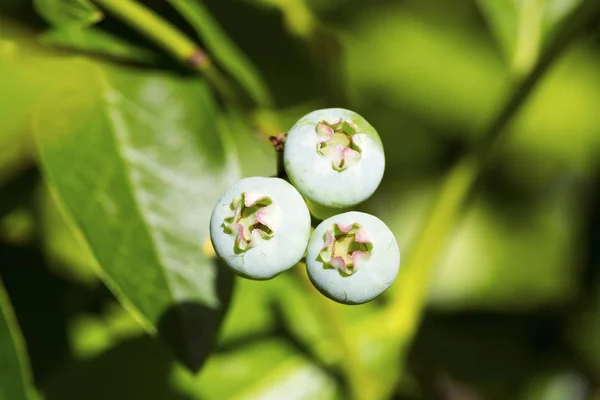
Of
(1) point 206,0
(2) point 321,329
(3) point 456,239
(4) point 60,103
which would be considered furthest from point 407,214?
(4) point 60,103

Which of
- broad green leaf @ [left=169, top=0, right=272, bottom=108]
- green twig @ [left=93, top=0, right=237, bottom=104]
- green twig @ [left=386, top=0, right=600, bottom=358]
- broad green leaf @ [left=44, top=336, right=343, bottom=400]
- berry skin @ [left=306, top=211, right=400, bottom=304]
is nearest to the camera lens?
berry skin @ [left=306, top=211, right=400, bottom=304]

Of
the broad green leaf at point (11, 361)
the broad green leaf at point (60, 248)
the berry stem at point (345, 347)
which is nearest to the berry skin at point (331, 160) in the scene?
the berry stem at point (345, 347)

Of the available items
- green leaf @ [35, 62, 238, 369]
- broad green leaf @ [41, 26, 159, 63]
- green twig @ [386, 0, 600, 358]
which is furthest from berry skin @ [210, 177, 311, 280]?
green twig @ [386, 0, 600, 358]

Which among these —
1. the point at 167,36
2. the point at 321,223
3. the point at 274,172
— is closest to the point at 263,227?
the point at 321,223

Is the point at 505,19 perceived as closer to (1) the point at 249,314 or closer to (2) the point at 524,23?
(2) the point at 524,23

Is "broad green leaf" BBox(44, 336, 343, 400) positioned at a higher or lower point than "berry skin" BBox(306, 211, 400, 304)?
lower

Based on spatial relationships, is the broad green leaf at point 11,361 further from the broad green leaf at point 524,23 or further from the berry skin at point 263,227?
the broad green leaf at point 524,23

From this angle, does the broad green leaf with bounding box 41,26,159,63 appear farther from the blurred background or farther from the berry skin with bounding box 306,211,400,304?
the berry skin with bounding box 306,211,400,304
